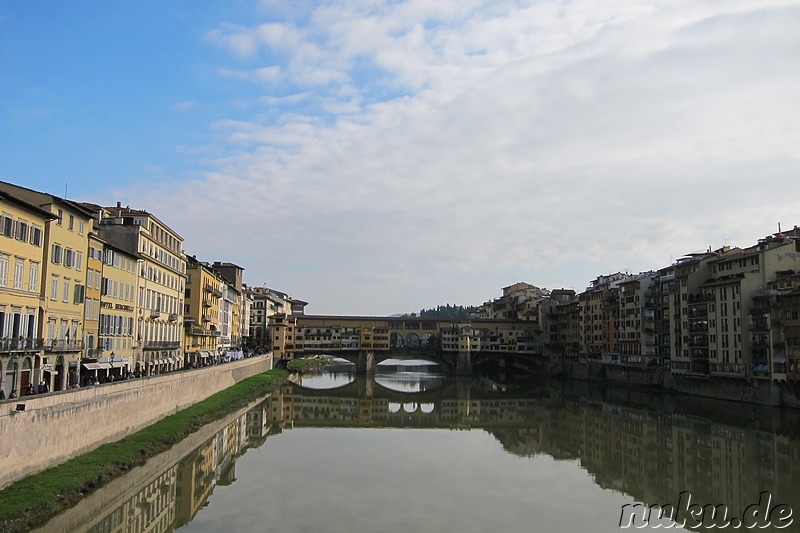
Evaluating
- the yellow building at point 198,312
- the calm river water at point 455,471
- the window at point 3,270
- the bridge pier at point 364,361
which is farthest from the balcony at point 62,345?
the bridge pier at point 364,361

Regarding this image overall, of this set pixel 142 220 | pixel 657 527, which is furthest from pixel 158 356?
pixel 657 527

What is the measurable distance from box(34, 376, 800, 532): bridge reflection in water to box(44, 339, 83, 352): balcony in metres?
7.56

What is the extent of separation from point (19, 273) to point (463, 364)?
7929 centimetres

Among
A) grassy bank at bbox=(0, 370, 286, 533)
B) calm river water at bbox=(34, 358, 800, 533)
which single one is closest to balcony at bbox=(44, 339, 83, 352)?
grassy bank at bbox=(0, 370, 286, 533)

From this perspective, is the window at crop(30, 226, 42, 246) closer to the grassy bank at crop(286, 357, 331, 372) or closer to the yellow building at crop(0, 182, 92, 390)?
the yellow building at crop(0, 182, 92, 390)

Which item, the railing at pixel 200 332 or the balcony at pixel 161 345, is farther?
the railing at pixel 200 332

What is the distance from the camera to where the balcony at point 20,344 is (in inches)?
1059

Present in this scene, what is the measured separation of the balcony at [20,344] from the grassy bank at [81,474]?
5.44 metres

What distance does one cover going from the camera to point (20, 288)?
27.9 metres

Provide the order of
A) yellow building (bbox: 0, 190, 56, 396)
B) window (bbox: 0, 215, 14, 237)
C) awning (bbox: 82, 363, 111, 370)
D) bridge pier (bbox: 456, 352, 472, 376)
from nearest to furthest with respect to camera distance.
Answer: window (bbox: 0, 215, 14, 237), yellow building (bbox: 0, 190, 56, 396), awning (bbox: 82, 363, 111, 370), bridge pier (bbox: 456, 352, 472, 376)

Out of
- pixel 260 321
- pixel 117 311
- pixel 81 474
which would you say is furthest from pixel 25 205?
pixel 260 321

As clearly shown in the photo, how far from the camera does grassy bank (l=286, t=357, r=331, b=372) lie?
10250cm

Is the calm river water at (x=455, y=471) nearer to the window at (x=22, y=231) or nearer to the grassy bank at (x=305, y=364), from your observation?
the window at (x=22, y=231)

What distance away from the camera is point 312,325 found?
337 ft
